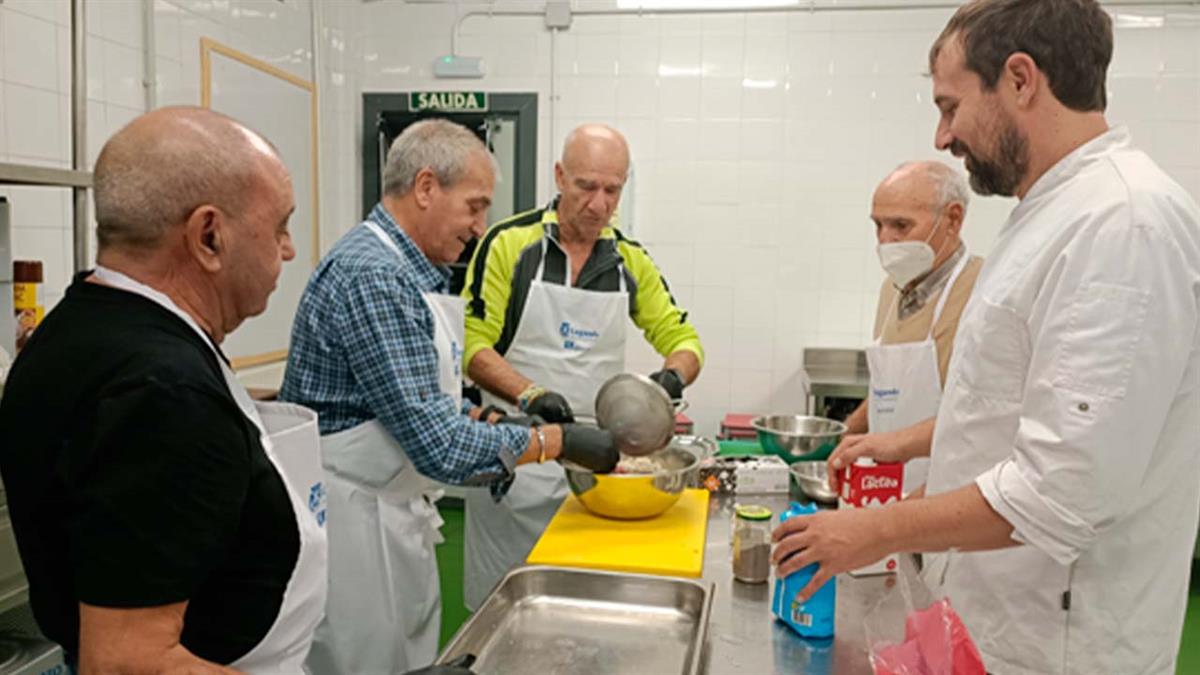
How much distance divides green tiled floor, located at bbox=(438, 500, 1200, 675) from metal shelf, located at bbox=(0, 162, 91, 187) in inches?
75.0

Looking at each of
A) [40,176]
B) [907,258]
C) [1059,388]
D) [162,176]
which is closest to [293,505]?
[162,176]

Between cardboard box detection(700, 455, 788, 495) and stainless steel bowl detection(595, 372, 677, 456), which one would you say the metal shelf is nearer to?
stainless steel bowl detection(595, 372, 677, 456)

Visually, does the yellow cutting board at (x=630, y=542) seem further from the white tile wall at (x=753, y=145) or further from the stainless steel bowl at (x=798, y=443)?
the white tile wall at (x=753, y=145)

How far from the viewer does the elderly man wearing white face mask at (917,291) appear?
7.30ft

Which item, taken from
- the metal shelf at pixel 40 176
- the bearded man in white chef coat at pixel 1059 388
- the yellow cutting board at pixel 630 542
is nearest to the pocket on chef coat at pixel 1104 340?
the bearded man in white chef coat at pixel 1059 388

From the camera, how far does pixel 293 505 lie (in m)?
1.09

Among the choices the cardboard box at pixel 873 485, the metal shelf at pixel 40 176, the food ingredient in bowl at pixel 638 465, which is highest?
the metal shelf at pixel 40 176

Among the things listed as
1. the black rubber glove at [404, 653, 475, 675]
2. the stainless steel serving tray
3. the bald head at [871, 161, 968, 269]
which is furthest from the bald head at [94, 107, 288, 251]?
the bald head at [871, 161, 968, 269]

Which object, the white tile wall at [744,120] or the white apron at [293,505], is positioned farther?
the white tile wall at [744,120]

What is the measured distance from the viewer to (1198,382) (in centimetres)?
121

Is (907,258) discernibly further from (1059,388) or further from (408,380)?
(408,380)

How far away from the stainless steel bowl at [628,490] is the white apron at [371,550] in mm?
384

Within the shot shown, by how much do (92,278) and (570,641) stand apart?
94 centimetres

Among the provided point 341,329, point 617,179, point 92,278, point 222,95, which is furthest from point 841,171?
point 92,278
